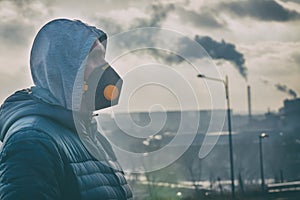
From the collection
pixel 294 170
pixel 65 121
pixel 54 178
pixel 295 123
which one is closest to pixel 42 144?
pixel 54 178

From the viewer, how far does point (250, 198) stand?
27391mm

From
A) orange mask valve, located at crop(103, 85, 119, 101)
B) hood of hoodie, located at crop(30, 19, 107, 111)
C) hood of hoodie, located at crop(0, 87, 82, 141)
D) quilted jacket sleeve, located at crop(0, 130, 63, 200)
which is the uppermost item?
hood of hoodie, located at crop(30, 19, 107, 111)

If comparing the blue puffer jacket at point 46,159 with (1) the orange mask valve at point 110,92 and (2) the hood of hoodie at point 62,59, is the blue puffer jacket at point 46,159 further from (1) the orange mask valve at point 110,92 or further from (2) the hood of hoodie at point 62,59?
(1) the orange mask valve at point 110,92

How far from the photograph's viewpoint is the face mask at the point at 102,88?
114 inches

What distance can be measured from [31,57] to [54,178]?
2.18ft

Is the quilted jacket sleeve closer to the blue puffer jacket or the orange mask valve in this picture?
the blue puffer jacket

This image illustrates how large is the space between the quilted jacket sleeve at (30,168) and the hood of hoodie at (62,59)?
1.12ft

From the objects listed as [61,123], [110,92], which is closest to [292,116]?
[110,92]

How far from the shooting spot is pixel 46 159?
7.70 feet

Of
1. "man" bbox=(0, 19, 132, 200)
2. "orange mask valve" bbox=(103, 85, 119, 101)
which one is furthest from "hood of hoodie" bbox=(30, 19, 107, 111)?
"orange mask valve" bbox=(103, 85, 119, 101)

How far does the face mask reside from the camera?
9.54 feet

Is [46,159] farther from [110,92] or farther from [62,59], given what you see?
[110,92]

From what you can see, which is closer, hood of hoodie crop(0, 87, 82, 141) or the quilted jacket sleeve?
the quilted jacket sleeve

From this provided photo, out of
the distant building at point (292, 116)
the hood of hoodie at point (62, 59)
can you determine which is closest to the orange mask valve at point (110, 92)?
the hood of hoodie at point (62, 59)
